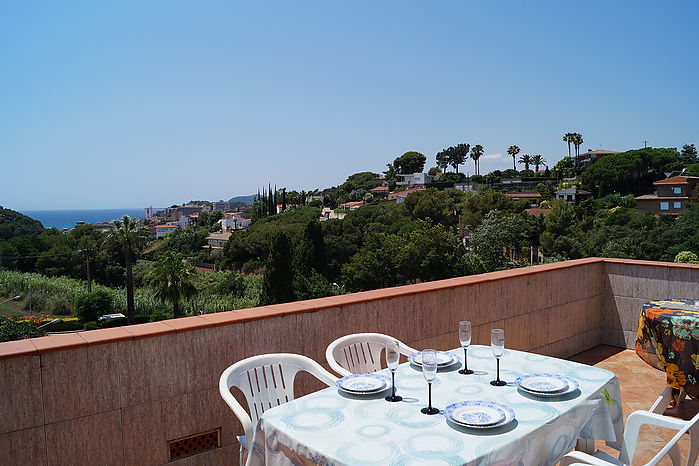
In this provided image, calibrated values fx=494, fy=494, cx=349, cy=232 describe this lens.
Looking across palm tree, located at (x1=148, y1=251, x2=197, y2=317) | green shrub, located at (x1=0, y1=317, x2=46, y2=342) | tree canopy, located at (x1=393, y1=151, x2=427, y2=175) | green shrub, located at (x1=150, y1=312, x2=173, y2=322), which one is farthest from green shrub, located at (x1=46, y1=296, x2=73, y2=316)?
tree canopy, located at (x1=393, y1=151, x2=427, y2=175)

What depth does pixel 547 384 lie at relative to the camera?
163cm

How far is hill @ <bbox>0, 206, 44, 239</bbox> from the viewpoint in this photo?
3762cm

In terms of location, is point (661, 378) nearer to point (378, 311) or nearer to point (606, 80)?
point (378, 311)

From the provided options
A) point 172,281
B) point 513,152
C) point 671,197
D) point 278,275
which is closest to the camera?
point 172,281

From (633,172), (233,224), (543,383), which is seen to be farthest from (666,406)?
(233,224)

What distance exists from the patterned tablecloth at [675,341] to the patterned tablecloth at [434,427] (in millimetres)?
998

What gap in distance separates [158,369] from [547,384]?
1.46m

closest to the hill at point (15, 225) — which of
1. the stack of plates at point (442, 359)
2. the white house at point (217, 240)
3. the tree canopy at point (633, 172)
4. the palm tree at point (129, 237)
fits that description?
the palm tree at point (129, 237)

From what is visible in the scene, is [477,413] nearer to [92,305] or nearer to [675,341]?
[675,341]

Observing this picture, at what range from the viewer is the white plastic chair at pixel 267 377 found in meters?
1.84

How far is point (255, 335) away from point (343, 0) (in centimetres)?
1329

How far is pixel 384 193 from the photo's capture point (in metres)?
73.9

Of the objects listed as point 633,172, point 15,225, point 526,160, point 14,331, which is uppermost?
point 526,160

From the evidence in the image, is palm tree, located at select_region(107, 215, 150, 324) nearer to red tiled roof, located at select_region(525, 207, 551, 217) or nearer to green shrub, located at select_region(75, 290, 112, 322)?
green shrub, located at select_region(75, 290, 112, 322)
